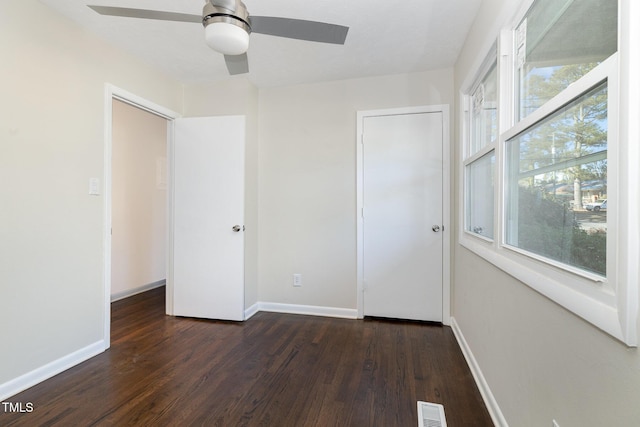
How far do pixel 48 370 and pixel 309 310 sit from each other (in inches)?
81.7

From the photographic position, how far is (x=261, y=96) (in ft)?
10.9

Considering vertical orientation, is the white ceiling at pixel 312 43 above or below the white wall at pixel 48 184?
above

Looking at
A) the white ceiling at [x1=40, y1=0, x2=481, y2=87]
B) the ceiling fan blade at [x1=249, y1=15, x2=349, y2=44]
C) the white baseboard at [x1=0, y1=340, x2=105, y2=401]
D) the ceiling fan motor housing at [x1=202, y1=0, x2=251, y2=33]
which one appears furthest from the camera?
the white ceiling at [x1=40, y1=0, x2=481, y2=87]

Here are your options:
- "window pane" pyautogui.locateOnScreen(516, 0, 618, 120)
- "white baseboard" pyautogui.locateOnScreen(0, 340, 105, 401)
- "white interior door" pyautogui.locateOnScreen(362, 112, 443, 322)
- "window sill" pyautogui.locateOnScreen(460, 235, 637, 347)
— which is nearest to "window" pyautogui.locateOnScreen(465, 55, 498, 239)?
"window pane" pyautogui.locateOnScreen(516, 0, 618, 120)

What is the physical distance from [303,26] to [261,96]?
201 cm

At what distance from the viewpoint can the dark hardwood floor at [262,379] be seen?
1.63 m

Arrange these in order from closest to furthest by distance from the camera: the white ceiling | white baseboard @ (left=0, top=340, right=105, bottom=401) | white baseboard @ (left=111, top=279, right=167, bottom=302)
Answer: white baseboard @ (left=0, top=340, right=105, bottom=401) < the white ceiling < white baseboard @ (left=111, top=279, right=167, bottom=302)

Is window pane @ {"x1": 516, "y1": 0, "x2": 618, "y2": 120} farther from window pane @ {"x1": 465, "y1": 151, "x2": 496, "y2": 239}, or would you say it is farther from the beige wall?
the beige wall

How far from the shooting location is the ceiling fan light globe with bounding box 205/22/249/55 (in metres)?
1.30

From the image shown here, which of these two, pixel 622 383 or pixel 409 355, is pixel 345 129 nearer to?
pixel 409 355

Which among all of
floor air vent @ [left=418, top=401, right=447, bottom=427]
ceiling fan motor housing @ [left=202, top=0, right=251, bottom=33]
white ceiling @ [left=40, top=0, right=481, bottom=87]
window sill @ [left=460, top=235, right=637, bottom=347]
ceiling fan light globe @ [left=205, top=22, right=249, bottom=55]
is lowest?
floor air vent @ [left=418, top=401, right=447, bottom=427]

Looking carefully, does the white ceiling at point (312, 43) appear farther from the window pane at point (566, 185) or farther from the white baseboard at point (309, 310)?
the white baseboard at point (309, 310)

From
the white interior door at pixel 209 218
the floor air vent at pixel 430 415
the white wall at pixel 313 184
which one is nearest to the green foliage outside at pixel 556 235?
the floor air vent at pixel 430 415

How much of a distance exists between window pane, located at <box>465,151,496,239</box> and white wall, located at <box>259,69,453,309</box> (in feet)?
3.44
